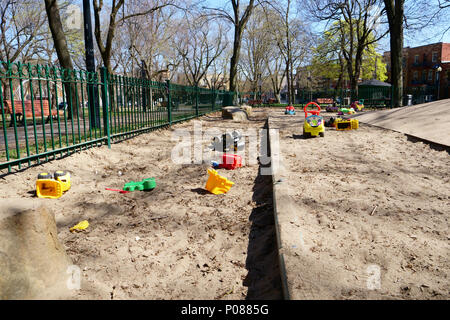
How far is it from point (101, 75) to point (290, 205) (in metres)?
5.82

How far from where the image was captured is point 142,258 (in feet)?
9.39

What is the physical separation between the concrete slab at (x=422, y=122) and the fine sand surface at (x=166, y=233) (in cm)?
459

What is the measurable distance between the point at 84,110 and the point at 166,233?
349cm

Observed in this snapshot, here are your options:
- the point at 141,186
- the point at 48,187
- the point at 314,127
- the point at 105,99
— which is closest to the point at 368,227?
the point at 141,186

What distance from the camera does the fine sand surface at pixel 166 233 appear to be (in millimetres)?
2453

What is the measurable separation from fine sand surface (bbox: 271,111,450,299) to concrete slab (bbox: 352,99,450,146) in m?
1.76

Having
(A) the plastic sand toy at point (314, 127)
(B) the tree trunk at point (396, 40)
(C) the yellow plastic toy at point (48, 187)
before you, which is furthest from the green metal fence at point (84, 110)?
(B) the tree trunk at point (396, 40)

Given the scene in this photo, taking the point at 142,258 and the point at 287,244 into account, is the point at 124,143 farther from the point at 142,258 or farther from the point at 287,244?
the point at 287,244

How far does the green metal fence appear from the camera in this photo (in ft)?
16.4

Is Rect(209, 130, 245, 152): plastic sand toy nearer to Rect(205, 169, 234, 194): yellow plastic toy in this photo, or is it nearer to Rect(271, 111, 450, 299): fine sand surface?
Rect(271, 111, 450, 299): fine sand surface

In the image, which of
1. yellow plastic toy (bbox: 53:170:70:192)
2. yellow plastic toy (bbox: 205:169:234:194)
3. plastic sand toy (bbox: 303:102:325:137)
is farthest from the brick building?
yellow plastic toy (bbox: 53:170:70:192)

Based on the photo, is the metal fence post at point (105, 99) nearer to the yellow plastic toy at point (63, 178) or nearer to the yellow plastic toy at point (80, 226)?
the yellow plastic toy at point (63, 178)

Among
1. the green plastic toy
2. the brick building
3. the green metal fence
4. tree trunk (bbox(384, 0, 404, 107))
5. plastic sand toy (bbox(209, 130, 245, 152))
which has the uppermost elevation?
the brick building
